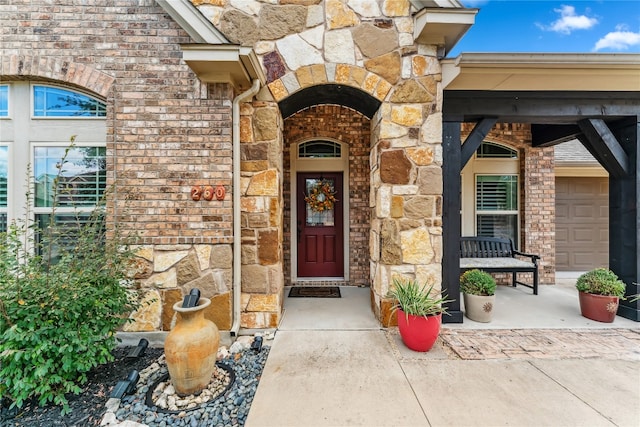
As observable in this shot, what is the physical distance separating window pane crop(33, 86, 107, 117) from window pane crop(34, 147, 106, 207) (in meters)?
0.38

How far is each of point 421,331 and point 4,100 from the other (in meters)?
4.88

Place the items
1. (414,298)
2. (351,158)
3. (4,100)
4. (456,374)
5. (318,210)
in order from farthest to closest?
(318,210)
(351,158)
(4,100)
(414,298)
(456,374)

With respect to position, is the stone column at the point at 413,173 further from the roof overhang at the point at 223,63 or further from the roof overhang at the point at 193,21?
the roof overhang at the point at 193,21

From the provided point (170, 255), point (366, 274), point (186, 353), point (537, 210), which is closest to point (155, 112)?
point (170, 255)

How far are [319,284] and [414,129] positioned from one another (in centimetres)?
282

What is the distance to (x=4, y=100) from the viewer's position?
2988mm

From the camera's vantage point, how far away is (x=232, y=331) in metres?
2.83

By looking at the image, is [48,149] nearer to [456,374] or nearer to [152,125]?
[152,125]

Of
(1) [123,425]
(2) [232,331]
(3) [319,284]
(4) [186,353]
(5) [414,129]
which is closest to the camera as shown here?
(1) [123,425]

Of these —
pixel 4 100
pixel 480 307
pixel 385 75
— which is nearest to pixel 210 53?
pixel 385 75

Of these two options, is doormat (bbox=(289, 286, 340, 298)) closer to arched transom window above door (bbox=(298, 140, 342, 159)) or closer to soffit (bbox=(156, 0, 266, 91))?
arched transom window above door (bbox=(298, 140, 342, 159))

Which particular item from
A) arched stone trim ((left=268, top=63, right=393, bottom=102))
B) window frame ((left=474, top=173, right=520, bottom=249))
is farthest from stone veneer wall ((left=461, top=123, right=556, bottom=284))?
arched stone trim ((left=268, top=63, right=393, bottom=102))

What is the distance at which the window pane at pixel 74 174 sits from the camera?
9.93 ft

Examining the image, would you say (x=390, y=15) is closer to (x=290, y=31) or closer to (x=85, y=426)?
(x=290, y=31)
